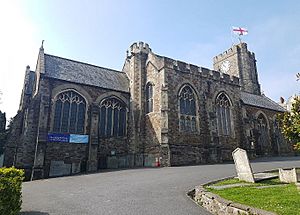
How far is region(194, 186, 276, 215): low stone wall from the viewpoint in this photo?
5949 millimetres

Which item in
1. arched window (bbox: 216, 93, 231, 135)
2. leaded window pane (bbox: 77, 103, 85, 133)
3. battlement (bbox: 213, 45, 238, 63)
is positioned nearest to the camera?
leaded window pane (bbox: 77, 103, 85, 133)

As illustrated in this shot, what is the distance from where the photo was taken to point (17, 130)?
2350cm

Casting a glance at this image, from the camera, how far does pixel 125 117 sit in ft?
84.6

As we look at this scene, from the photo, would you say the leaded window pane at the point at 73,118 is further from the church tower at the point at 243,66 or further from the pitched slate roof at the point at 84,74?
the church tower at the point at 243,66

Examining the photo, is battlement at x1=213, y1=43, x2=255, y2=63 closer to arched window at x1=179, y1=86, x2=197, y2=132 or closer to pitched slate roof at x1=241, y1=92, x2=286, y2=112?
pitched slate roof at x1=241, y1=92, x2=286, y2=112

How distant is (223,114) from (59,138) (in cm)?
1696

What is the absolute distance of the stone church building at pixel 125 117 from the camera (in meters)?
21.4

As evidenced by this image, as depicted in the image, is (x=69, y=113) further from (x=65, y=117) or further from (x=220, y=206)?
(x=220, y=206)

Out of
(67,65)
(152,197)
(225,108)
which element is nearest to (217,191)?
(152,197)

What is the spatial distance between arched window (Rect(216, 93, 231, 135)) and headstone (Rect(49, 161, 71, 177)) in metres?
15.4

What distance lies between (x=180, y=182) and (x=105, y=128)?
13.5m

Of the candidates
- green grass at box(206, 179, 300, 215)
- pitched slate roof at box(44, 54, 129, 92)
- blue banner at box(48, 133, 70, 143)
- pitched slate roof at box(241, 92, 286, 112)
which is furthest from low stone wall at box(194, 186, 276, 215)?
pitched slate roof at box(241, 92, 286, 112)

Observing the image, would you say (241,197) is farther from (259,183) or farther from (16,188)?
(16,188)

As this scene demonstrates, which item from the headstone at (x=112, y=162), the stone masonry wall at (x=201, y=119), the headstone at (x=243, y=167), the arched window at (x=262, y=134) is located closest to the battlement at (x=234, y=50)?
the arched window at (x=262, y=134)
